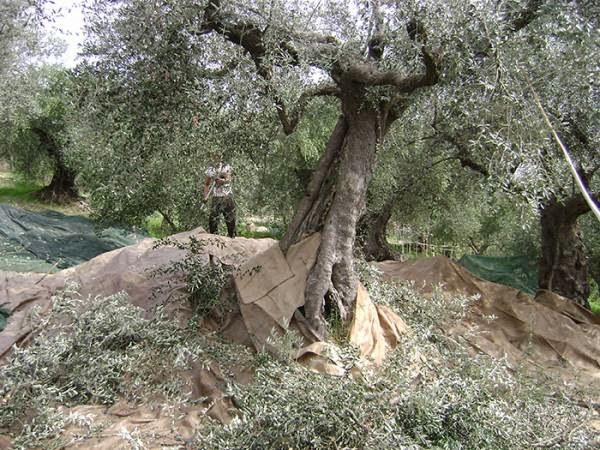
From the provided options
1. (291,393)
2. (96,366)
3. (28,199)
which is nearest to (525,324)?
(291,393)

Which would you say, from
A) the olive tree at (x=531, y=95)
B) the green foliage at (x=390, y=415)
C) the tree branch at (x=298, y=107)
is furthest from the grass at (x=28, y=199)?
the green foliage at (x=390, y=415)

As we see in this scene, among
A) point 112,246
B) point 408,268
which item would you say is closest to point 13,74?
point 112,246

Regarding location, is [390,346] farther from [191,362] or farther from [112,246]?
[112,246]

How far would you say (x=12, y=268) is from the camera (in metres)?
8.26

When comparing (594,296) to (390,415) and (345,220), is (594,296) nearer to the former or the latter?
(345,220)

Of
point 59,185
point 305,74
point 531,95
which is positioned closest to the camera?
point 531,95

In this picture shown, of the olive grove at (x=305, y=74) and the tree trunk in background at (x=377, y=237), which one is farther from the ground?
the olive grove at (x=305, y=74)

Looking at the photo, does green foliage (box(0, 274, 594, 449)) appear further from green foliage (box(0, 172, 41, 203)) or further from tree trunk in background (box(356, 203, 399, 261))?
green foliage (box(0, 172, 41, 203))

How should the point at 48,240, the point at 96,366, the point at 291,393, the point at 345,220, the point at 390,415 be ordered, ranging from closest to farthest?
the point at 390,415, the point at 291,393, the point at 96,366, the point at 345,220, the point at 48,240

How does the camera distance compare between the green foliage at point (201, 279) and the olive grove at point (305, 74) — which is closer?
the olive grove at point (305, 74)

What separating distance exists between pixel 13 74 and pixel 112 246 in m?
5.85

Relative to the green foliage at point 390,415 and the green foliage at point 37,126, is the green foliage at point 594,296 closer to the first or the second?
the green foliage at point 390,415

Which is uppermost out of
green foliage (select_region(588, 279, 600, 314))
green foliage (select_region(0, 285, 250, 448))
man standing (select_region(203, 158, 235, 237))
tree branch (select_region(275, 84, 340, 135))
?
tree branch (select_region(275, 84, 340, 135))

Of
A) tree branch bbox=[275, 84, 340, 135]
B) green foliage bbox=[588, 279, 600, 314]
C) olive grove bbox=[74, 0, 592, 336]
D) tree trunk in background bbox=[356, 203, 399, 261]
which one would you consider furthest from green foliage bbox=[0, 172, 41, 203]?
green foliage bbox=[588, 279, 600, 314]
